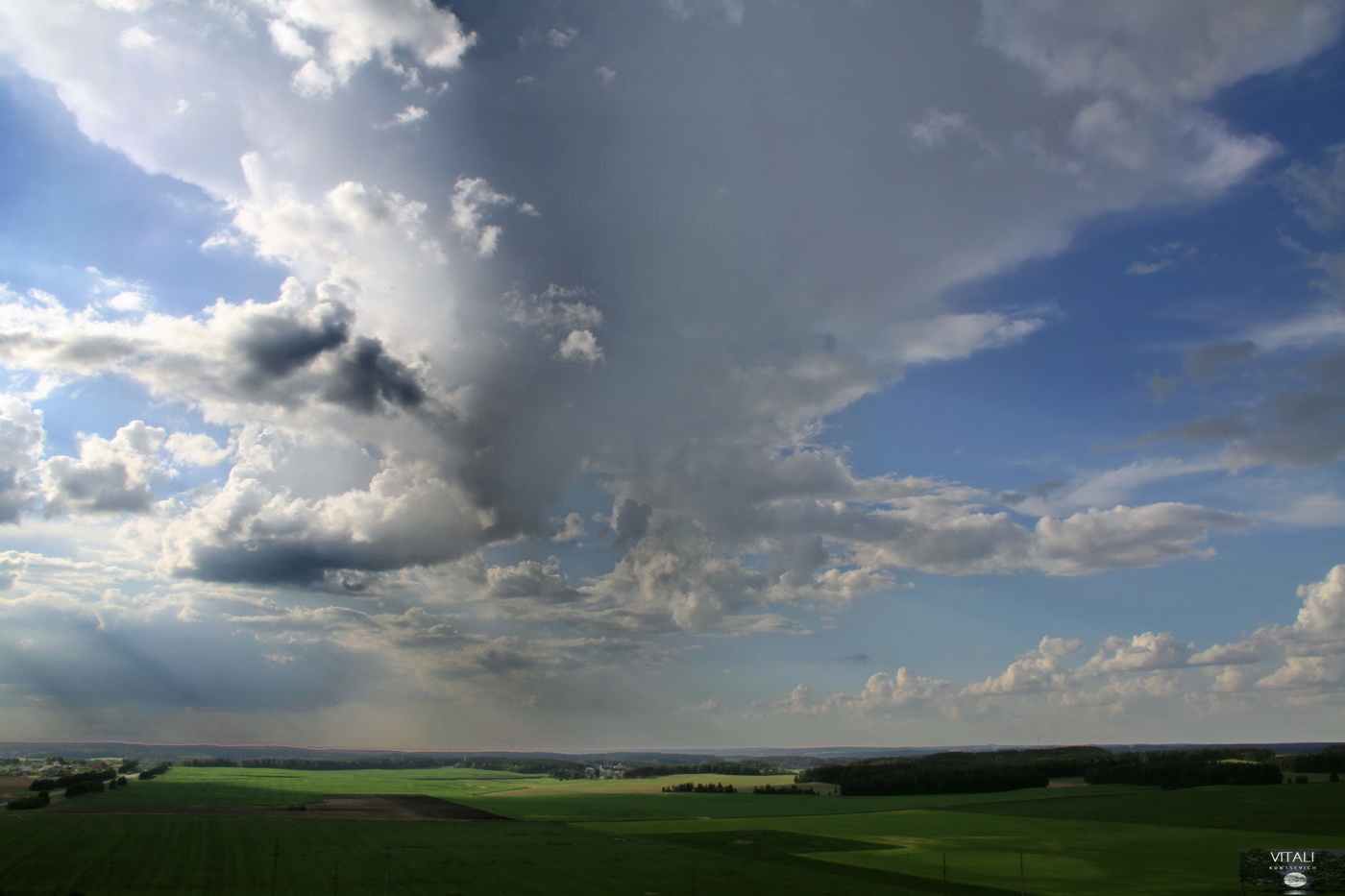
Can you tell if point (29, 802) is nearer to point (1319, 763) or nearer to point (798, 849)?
Answer: point (798, 849)

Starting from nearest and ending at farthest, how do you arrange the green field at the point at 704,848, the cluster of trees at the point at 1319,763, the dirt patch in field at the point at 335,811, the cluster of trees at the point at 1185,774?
the green field at the point at 704,848 < the dirt patch in field at the point at 335,811 < the cluster of trees at the point at 1185,774 < the cluster of trees at the point at 1319,763

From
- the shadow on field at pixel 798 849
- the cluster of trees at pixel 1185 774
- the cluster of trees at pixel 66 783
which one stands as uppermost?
the shadow on field at pixel 798 849

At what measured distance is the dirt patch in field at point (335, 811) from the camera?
132 meters

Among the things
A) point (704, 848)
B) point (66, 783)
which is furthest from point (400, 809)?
point (66, 783)

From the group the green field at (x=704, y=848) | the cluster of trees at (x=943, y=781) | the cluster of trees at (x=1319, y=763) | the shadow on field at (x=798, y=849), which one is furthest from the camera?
the cluster of trees at (x=943, y=781)

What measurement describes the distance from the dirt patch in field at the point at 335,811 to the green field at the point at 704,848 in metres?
5.60

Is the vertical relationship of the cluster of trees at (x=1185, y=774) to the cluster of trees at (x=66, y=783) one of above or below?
above

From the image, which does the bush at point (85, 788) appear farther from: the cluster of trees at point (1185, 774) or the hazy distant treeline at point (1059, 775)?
the cluster of trees at point (1185, 774)

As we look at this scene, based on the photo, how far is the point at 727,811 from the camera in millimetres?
150375

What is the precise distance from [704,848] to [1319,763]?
15622 centimetres

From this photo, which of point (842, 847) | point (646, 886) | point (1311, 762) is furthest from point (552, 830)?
point (1311, 762)

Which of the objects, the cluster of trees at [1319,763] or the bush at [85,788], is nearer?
the bush at [85,788]

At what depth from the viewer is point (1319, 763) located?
168750 mm

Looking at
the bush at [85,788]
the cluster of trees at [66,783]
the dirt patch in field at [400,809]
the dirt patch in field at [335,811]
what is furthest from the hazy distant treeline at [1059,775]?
the cluster of trees at [66,783]
